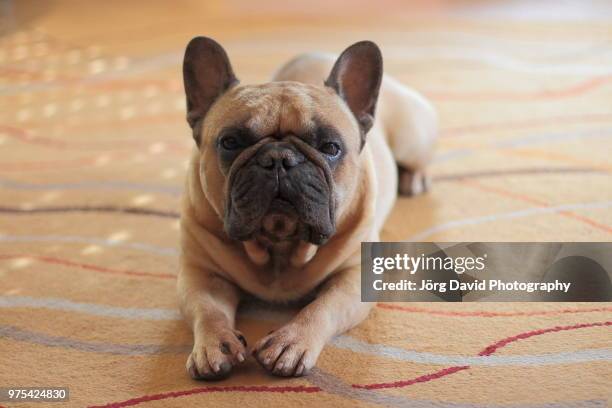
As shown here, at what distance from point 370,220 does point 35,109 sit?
206 centimetres

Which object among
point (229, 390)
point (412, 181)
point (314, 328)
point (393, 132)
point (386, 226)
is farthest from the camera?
point (412, 181)

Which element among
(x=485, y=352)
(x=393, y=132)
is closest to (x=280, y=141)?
(x=485, y=352)

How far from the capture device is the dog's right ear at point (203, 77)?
176cm

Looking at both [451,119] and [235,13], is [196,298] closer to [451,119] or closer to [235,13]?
[451,119]

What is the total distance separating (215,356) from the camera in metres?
1.46

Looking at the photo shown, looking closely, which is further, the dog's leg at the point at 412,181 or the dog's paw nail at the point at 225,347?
the dog's leg at the point at 412,181

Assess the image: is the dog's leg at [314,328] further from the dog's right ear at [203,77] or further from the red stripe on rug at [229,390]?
the dog's right ear at [203,77]

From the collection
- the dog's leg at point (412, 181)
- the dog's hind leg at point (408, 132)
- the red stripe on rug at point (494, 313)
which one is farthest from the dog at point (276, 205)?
the dog's leg at point (412, 181)

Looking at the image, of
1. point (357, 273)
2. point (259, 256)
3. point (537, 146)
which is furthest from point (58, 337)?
point (537, 146)

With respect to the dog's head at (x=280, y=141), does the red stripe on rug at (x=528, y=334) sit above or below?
below

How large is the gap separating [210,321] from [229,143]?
356 millimetres

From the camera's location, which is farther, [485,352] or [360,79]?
[360,79]

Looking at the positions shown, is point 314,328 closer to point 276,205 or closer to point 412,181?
point 276,205

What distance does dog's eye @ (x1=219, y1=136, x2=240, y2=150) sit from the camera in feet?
5.26
